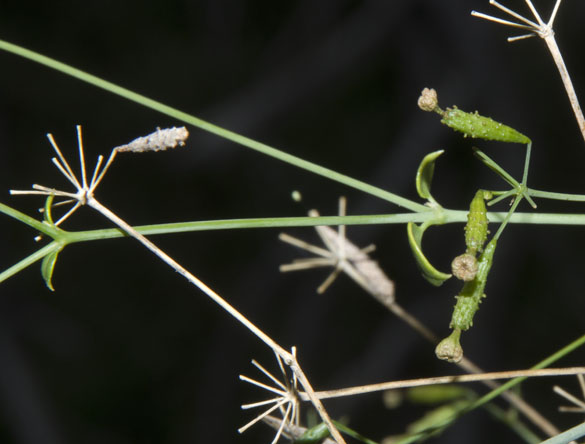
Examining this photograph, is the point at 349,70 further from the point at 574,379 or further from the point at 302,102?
the point at 574,379

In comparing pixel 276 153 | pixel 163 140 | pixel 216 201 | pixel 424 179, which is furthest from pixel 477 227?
pixel 216 201

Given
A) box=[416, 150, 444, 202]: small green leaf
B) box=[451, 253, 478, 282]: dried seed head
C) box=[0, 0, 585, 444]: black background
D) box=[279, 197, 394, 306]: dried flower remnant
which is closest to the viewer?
box=[451, 253, 478, 282]: dried seed head

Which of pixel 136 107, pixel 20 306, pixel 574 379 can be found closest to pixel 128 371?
pixel 20 306

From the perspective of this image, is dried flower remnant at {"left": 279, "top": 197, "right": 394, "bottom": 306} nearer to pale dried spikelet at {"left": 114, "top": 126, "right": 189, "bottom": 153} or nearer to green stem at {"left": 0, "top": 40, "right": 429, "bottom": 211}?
green stem at {"left": 0, "top": 40, "right": 429, "bottom": 211}

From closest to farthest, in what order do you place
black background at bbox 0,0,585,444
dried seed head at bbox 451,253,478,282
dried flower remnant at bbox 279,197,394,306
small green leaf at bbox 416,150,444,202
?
dried seed head at bbox 451,253,478,282 → small green leaf at bbox 416,150,444,202 → dried flower remnant at bbox 279,197,394,306 → black background at bbox 0,0,585,444

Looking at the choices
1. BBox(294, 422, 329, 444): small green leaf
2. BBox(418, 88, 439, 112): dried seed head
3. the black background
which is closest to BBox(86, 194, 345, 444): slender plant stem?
BBox(294, 422, 329, 444): small green leaf

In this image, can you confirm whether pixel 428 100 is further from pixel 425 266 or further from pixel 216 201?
pixel 216 201
